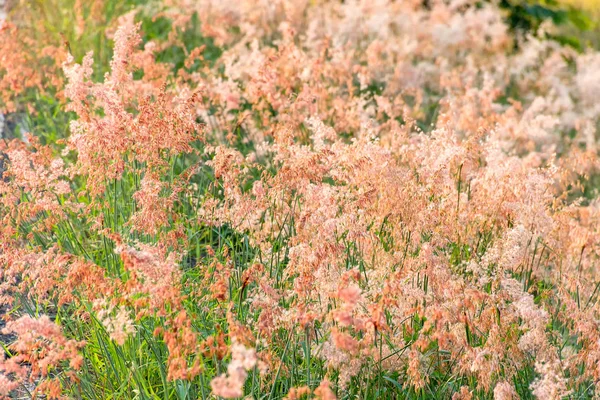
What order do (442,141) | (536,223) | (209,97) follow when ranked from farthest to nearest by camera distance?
(209,97) → (442,141) → (536,223)

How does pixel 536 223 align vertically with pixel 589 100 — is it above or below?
above

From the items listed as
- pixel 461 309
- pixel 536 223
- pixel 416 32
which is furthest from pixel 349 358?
pixel 416 32

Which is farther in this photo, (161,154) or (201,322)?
(161,154)

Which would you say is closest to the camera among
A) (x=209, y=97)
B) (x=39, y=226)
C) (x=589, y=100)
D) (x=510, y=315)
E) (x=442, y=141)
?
(x=510, y=315)

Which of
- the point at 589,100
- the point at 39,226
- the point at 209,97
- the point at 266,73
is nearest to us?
the point at 39,226

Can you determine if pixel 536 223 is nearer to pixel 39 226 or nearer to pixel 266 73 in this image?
pixel 266 73

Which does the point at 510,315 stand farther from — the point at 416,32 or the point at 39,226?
the point at 416,32

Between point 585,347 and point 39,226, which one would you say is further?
point 39,226

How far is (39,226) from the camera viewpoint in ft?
13.1

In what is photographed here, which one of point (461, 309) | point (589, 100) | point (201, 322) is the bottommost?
point (589, 100)

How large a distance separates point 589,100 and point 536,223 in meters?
5.30

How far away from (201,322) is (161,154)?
3.20 feet

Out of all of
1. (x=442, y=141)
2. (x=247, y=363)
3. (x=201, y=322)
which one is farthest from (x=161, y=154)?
(x=247, y=363)

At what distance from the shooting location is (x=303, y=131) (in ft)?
17.5
